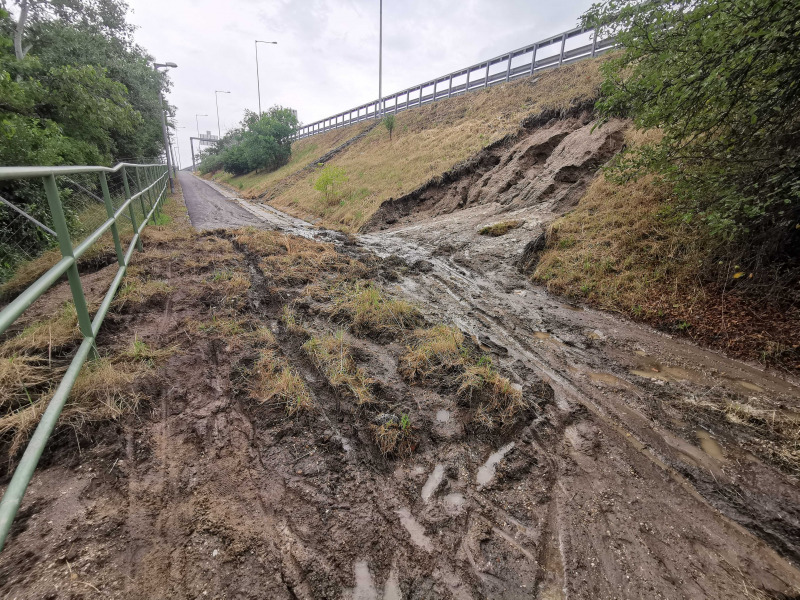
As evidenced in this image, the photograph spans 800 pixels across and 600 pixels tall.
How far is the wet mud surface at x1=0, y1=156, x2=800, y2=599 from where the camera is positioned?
4.48ft

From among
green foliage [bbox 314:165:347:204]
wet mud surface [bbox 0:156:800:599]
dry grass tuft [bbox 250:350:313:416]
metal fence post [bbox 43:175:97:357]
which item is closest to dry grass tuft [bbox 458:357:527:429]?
wet mud surface [bbox 0:156:800:599]

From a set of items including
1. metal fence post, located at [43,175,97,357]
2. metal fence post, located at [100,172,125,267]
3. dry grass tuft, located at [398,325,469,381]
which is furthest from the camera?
metal fence post, located at [100,172,125,267]

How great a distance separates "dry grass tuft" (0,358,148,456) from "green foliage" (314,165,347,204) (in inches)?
565

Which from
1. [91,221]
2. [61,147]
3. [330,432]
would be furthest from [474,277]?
[61,147]

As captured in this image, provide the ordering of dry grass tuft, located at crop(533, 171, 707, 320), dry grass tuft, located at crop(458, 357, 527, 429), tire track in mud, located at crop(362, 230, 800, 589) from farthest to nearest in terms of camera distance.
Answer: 1. dry grass tuft, located at crop(533, 171, 707, 320)
2. dry grass tuft, located at crop(458, 357, 527, 429)
3. tire track in mud, located at crop(362, 230, 800, 589)

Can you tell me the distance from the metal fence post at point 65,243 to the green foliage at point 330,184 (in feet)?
46.3

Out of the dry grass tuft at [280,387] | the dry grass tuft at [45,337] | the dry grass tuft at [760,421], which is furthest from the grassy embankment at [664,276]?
the dry grass tuft at [45,337]

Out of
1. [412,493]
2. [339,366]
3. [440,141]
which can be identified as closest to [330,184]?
[440,141]

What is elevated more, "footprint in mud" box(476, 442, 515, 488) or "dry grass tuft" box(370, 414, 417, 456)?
"dry grass tuft" box(370, 414, 417, 456)

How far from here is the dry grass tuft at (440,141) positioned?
44.5 feet

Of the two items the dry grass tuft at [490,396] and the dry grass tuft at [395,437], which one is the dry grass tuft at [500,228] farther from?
the dry grass tuft at [395,437]

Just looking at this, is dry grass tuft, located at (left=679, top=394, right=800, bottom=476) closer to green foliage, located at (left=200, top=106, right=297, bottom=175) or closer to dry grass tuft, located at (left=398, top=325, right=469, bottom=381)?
dry grass tuft, located at (left=398, top=325, right=469, bottom=381)

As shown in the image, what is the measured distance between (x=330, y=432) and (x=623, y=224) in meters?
6.29

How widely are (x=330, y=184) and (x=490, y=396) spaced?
14.9 meters
